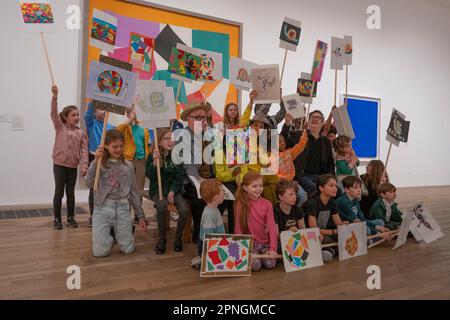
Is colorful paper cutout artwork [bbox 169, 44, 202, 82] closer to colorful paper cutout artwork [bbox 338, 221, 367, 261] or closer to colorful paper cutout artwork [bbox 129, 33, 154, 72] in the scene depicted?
colorful paper cutout artwork [bbox 129, 33, 154, 72]

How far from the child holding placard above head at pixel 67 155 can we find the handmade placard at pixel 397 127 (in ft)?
9.93

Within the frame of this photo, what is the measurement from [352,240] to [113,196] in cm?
187

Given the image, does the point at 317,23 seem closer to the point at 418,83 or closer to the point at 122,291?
the point at 418,83

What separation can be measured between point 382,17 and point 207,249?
7359 millimetres

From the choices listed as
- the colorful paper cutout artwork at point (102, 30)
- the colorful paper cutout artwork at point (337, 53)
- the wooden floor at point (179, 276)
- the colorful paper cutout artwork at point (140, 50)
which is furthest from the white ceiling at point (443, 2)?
the colorful paper cutout artwork at point (102, 30)

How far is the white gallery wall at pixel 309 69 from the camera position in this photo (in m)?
4.62

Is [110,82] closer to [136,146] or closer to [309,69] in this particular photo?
[136,146]

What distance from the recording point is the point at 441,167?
29.0 ft

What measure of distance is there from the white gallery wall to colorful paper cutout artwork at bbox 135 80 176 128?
2352 mm

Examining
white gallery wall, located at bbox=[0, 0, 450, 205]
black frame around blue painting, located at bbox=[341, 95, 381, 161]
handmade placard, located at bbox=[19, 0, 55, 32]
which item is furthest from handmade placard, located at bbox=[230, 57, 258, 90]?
black frame around blue painting, located at bbox=[341, 95, 381, 161]

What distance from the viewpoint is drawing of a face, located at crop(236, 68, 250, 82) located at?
3.59 meters

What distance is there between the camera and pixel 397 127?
385cm

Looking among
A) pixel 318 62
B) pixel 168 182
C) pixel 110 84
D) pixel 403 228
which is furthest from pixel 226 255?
pixel 318 62
